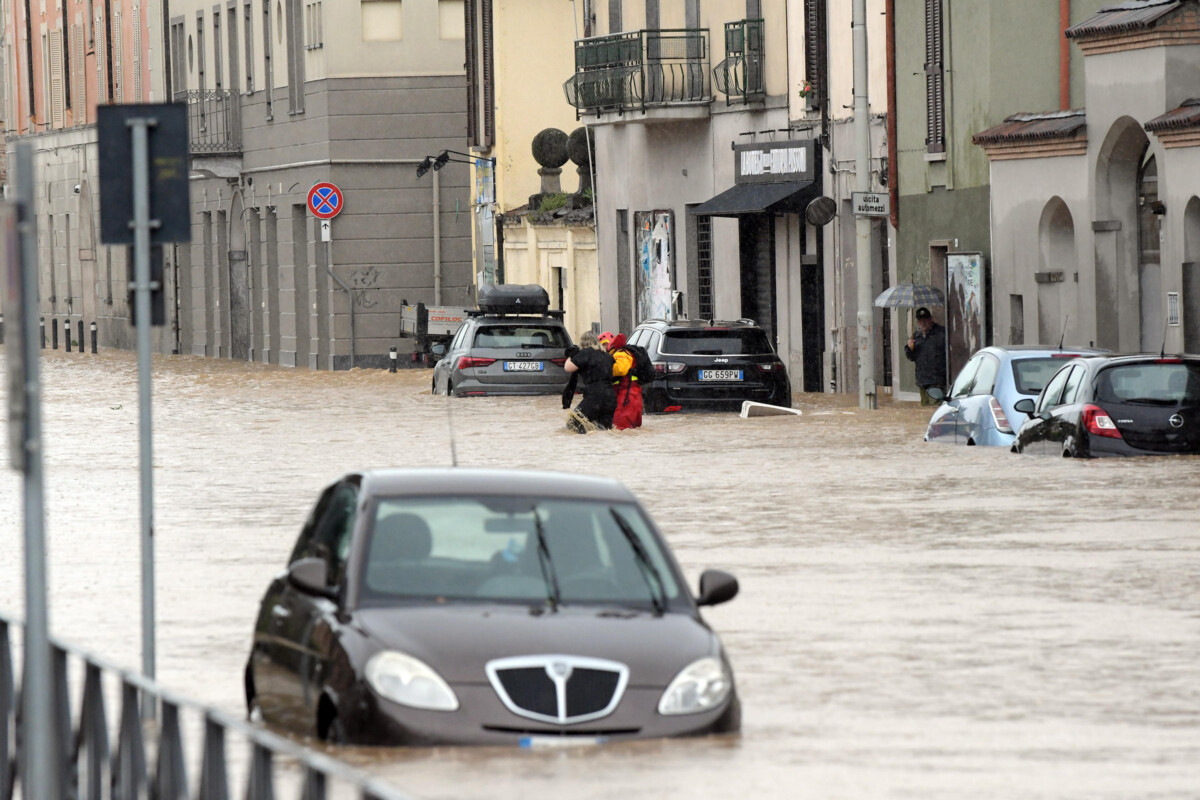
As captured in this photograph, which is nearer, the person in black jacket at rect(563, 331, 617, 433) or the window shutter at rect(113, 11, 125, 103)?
the person in black jacket at rect(563, 331, 617, 433)

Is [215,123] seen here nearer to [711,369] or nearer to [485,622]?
[711,369]

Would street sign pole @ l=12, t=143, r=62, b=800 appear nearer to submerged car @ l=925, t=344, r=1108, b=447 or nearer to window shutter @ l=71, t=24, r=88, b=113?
submerged car @ l=925, t=344, r=1108, b=447

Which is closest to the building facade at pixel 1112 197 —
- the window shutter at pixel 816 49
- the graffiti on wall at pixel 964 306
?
the graffiti on wall at pixel 964 306

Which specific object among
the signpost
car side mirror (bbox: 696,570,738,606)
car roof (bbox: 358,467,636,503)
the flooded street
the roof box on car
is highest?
the signpost

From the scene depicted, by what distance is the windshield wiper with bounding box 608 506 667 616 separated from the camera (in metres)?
9.91

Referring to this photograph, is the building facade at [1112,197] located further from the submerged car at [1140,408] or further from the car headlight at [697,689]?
the car headlight at [697,689]

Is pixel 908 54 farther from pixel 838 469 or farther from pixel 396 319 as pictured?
pixel 396 319

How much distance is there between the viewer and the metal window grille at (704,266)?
47.5m

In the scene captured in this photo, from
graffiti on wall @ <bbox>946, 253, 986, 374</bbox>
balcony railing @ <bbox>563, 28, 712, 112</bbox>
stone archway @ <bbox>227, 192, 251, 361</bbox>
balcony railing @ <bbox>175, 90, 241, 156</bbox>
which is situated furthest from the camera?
stone archway @ <bbox>227, 192, 251, 361</bbox>

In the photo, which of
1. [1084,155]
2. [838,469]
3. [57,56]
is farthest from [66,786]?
[57,56]

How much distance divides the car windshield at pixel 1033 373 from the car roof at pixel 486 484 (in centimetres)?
1531

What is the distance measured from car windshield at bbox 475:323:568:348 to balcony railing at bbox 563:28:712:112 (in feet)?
25.7

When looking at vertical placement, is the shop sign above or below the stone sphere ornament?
below

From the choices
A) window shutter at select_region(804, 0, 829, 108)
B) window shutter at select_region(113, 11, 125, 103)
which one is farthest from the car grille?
window shutter at select_region(113, 11, 125, 103)
